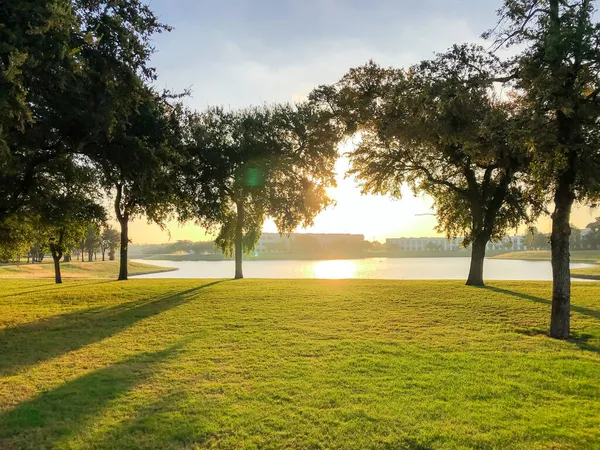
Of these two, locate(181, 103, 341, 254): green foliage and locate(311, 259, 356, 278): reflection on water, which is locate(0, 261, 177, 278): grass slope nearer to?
A: locate(311, 259, 356, 278): reflection on water

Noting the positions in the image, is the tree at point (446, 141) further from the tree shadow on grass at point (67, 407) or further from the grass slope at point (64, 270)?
the grass slope at point (64, 270)

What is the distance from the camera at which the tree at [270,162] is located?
22.3m

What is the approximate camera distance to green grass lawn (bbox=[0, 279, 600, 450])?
4.61 m

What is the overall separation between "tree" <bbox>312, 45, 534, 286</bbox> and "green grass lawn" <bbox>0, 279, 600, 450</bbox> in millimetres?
4968

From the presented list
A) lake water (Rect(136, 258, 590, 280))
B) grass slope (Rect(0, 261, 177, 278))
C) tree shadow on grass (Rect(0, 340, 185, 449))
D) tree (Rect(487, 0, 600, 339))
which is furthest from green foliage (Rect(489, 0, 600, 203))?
grass slope (Rect(0, 261, 177, 278))

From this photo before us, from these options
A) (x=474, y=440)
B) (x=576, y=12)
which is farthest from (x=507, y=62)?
(x=474, y=440)

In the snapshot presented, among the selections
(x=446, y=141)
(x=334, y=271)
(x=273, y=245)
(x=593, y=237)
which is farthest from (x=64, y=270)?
(x=593, y=237)

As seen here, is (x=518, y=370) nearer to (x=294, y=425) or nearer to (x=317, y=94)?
(x=294, y=425)

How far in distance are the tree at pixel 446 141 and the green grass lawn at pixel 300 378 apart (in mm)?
4968

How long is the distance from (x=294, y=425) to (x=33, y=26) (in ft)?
26.7

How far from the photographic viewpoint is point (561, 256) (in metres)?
9.80

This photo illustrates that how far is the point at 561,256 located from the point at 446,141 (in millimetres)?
4578

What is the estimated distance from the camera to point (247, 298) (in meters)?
15.5

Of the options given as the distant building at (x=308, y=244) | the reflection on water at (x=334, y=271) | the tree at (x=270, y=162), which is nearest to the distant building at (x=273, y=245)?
the distant building at (x=308, y=244)
